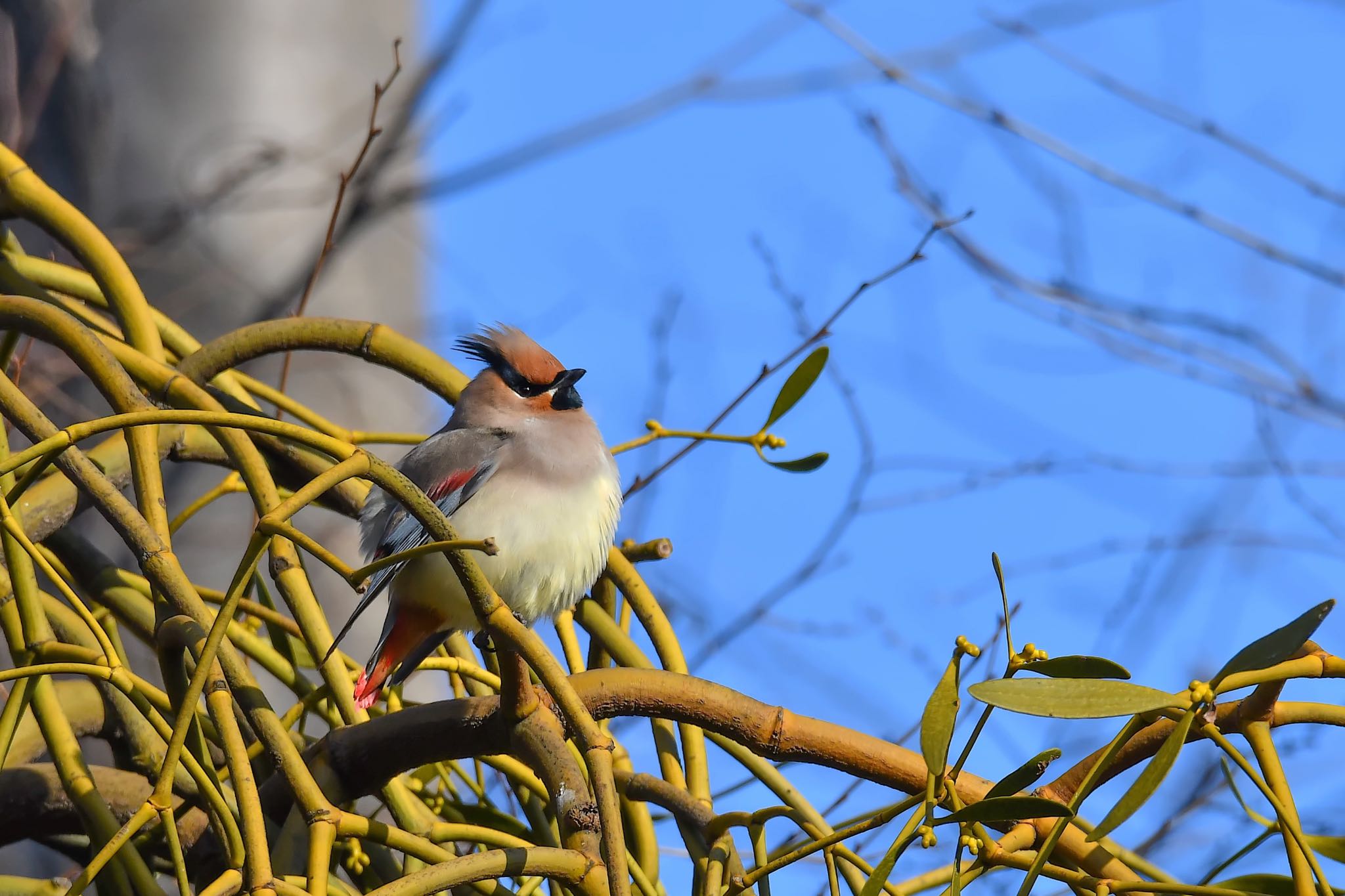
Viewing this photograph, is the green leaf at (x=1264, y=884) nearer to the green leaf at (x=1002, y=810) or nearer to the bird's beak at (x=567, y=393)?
the green leaf at (x=1002, y=810)

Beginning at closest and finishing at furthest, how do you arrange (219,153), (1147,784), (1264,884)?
(1147,784) < (1264,884) < (219,153)

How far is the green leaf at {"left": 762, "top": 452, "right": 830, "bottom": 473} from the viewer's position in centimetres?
169

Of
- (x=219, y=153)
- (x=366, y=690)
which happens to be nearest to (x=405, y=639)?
(x=366, y=690)

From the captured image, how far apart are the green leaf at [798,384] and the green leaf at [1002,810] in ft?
2.42

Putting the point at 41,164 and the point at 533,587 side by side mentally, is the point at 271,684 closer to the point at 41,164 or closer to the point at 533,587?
the point at 41,164

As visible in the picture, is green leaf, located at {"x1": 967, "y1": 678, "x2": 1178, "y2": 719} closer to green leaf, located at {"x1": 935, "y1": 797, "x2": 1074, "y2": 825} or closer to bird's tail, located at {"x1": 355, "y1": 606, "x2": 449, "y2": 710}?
green leaf, located at {"x1": 935, "y1": 797, "x2": 1074, "y2": 825}

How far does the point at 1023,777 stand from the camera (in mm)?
1023

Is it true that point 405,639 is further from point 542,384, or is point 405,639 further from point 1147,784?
point 1147,784

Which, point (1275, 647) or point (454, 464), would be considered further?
point (454, 464)

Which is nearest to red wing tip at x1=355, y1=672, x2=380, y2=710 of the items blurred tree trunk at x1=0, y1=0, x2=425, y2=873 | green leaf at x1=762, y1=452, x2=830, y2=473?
green leaf at x1=762, y1=452, x2=830, y2=473

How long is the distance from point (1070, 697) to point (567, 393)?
166 centimetres

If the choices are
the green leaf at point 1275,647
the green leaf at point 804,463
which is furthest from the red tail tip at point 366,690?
the green leaf at point 1275,647

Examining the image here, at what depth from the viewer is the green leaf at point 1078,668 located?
0.98m

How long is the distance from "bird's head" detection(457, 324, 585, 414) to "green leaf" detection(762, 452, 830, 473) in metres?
0.81
